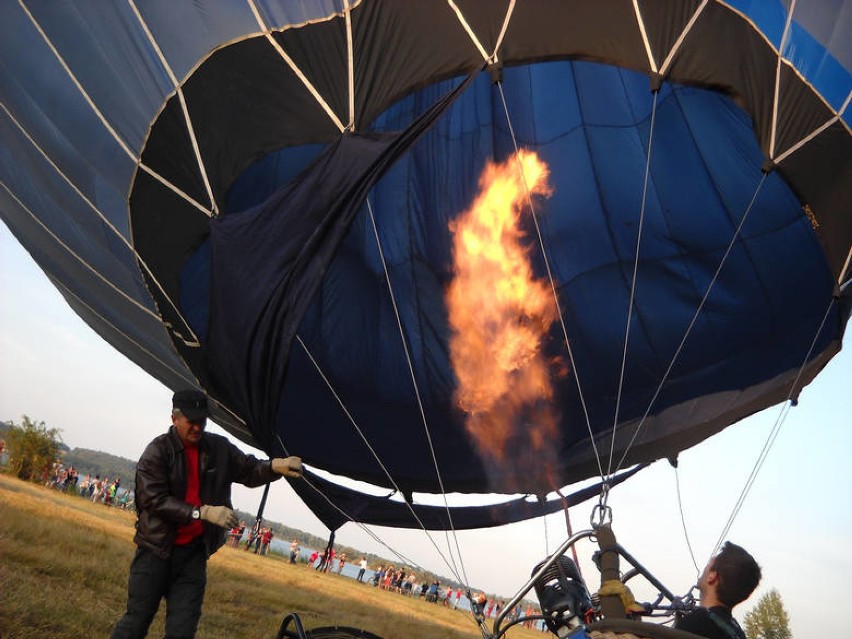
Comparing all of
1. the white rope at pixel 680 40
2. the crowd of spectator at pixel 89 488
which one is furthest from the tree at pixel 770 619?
the white rope at pixel 680 40

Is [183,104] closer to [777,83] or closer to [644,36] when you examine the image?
[644,36]

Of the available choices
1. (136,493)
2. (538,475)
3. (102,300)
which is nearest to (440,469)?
(538,475)

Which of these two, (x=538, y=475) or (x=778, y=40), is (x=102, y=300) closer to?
(x=538, y=475)

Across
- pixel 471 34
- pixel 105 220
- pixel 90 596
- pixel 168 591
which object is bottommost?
pixel 90 596

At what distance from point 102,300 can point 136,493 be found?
4.17 m

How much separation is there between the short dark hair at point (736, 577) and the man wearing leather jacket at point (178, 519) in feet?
6.99

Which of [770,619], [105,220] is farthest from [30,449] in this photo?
[770,619]

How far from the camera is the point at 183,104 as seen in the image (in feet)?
16.5

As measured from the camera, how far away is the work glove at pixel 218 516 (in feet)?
11.7

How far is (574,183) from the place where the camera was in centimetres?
664

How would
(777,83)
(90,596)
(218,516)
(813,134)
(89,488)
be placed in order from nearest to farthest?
(218,516) < (777,83) < (813,134) < (90,596) < (89,488)

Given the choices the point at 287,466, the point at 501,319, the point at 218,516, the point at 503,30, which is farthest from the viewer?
the point at 501,319

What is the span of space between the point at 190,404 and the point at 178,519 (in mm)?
535

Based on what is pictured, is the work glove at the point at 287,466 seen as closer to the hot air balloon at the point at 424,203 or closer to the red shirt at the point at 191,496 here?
the red shirt at the point at 191,496
